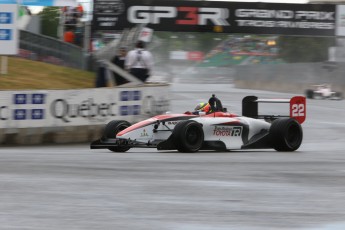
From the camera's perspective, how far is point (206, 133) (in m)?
11.9

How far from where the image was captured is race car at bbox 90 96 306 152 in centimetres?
1149

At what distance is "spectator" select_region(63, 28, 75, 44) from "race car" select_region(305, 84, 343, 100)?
35.9 feet

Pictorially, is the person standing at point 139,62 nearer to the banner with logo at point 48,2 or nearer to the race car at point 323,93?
the banner with logo at point 48,2

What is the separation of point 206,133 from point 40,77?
364 inches

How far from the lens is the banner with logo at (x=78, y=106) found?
1419cm

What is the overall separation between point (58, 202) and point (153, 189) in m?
1.10

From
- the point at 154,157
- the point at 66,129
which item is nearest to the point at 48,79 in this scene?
the point at 66,129

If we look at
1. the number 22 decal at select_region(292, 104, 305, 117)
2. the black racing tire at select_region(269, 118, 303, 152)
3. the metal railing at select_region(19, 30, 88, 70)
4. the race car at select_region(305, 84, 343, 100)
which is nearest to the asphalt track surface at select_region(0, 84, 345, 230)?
the black racing tire at select_region(269, 118, 303, 152)

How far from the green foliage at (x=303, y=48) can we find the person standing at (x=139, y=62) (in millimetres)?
19248

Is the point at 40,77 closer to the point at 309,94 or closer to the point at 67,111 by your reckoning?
the point at 67,111

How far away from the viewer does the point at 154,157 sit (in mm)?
10508

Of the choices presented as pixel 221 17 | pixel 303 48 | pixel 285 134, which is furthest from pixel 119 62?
pixel 303 48

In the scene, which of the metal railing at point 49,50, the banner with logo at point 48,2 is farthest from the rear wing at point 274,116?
the metal railing at point 49,50

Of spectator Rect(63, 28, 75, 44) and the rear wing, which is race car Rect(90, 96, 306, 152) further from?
spectator Rect(63, 28, 75, 44)
